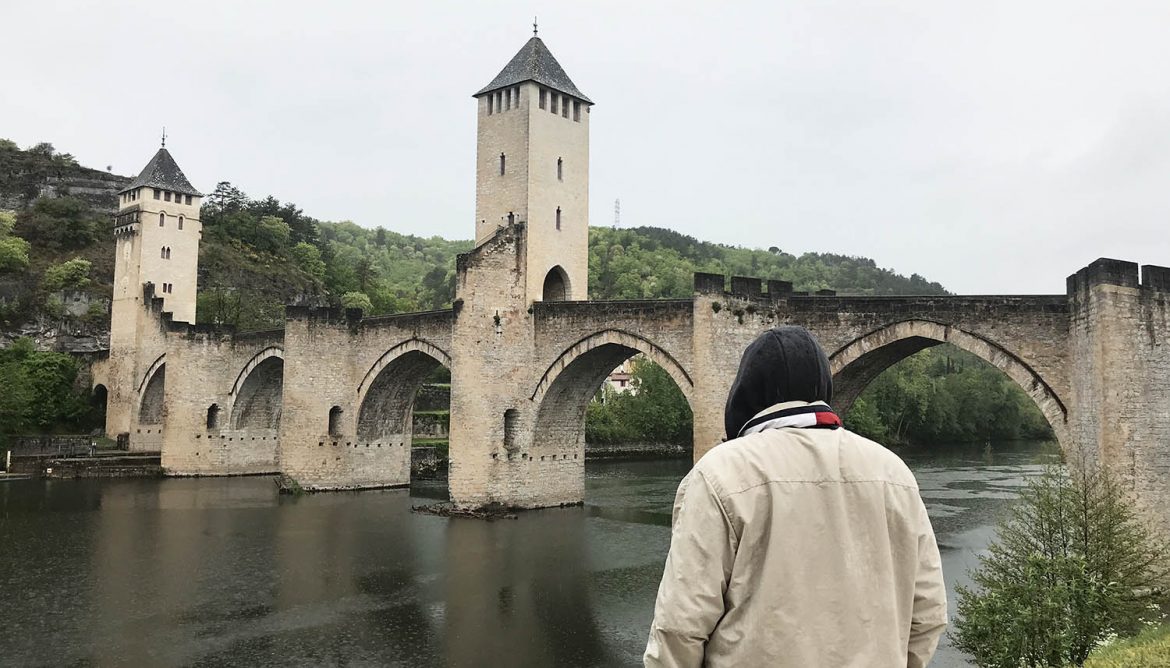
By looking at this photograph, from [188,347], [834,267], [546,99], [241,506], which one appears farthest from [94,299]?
[834,267]

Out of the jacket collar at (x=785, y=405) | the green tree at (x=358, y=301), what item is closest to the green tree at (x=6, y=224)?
the green tree at (x=358, y=301)

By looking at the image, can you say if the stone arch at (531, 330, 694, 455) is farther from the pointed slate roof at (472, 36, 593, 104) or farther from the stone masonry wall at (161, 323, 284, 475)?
the stone masonry wall at (161, 323, 284, 475)

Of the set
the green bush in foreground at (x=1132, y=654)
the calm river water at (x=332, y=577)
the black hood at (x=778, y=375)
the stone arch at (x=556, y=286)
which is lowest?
the calm river water at (x=332, y=577)

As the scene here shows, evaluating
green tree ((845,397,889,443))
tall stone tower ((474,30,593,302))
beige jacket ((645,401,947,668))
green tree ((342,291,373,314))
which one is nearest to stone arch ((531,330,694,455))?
tall stone tower ((474,30,593,302))

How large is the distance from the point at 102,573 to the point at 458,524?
8912mm

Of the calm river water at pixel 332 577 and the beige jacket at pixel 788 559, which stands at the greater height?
the beige jacket at pixel 788 559

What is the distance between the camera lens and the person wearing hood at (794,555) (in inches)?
84.3

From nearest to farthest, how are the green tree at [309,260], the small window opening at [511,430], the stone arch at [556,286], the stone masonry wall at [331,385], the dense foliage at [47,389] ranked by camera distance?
the small window opening at [511,430]
the stone arch at [556,286]
the stone masonry wall at [331,385]
the dense foliage at [47,389]
the green tree at [309,260]

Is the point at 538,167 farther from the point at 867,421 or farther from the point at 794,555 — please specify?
the point at 867,421

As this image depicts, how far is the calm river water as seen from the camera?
12.6 metres

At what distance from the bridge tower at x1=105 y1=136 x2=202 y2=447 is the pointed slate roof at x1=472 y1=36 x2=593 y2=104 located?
21.1 m

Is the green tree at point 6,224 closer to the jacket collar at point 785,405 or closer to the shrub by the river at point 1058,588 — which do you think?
the shrub by the river at point 1058,588

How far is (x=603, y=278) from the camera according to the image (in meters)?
75.1

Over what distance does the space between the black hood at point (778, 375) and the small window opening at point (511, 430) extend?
22728mm
